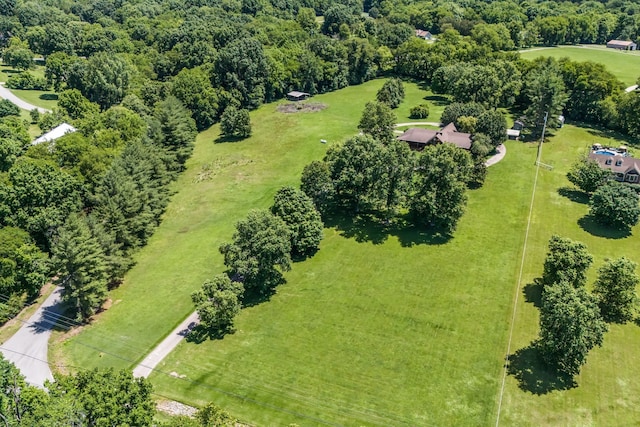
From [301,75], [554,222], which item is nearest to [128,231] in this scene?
[554,222]

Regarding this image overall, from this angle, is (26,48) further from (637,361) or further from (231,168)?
(637,361)

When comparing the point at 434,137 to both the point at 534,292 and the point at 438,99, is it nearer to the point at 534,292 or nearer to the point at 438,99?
the point at 438,99

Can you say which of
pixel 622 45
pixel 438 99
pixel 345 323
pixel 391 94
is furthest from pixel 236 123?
pixel 622 45

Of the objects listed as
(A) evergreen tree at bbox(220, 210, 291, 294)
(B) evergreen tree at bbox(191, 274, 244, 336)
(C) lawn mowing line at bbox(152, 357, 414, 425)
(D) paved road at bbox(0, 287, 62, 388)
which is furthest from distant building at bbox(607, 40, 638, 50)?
(D) paved road at bbox(0, 287, 62, 388)

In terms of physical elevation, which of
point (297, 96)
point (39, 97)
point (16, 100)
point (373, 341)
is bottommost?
point (373, 341)

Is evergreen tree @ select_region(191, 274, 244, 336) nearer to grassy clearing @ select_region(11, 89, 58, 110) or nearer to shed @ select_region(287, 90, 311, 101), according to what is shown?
shed @ select_region(287, 90, 311, 101)

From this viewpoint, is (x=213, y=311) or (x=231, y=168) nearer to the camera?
(x=213, y=311)
